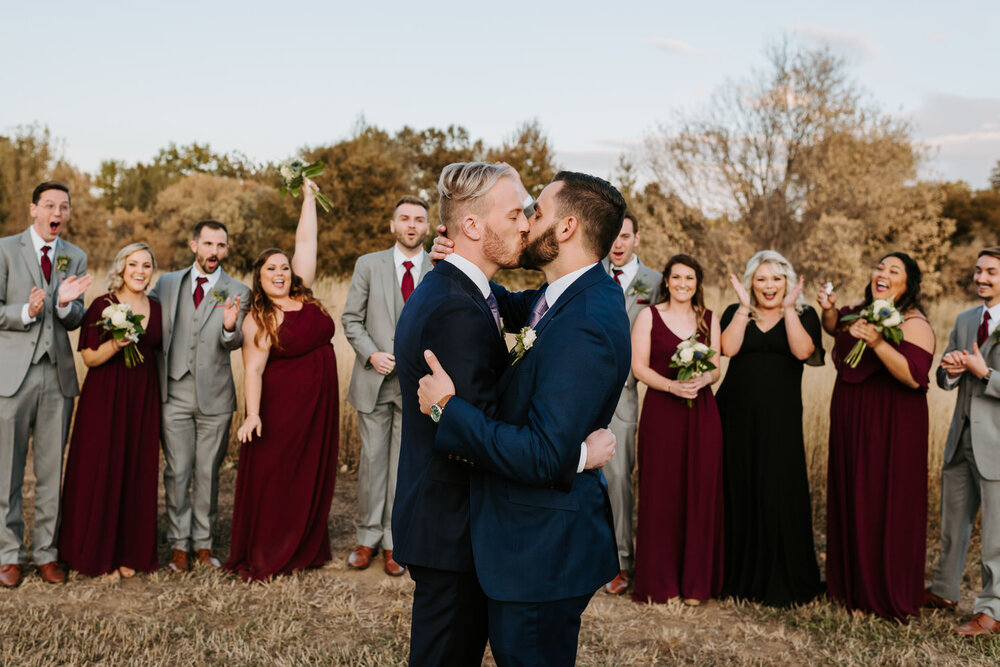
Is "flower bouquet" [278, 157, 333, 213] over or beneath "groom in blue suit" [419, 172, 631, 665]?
over

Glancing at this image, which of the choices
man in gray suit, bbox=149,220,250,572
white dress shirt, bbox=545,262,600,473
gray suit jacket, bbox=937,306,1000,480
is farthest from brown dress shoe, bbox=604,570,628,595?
white dress shirt, bbox=545,262,600,473

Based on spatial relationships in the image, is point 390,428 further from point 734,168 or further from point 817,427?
point 734,168

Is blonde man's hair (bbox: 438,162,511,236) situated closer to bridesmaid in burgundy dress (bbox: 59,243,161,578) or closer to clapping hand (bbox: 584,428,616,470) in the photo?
clapping hand (bbox: 584,428,616,470)

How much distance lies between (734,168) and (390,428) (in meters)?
15.2

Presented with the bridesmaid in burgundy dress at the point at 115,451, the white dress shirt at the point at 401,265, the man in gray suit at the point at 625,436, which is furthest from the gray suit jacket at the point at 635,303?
the bridesmaid in burgundy dress at the point at 115,451

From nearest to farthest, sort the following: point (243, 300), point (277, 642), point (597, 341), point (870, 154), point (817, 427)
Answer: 1. point (597, 341)
2. point (277, 642)
3. point (243, 300)
4. point (817, 427)
5. point (870, 154)

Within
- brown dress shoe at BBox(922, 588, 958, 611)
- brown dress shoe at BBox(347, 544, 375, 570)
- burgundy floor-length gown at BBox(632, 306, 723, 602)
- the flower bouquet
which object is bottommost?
brown dress shoe at BBox(922, 588, 958, 611)

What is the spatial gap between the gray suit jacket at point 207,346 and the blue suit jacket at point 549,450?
390cm

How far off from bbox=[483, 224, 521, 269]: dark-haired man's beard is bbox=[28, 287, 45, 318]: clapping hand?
13.0 feet

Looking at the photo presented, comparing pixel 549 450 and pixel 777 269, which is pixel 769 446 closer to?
pixel 777 269

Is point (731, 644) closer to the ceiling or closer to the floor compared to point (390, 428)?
closer to the floor

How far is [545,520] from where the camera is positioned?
2.70m

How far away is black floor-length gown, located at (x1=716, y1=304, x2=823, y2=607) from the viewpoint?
5.71 m

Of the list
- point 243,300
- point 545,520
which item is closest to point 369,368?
point 243,300
